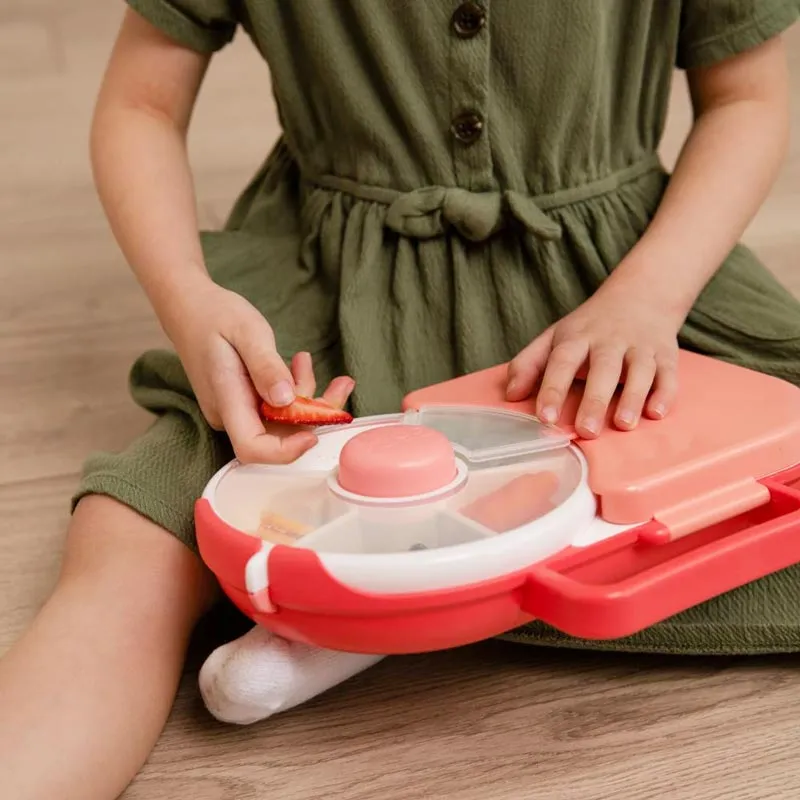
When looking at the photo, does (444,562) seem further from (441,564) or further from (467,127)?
(467,127)

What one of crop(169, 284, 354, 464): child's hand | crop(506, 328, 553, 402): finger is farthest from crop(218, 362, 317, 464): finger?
crop(506, 328, 553, 402): finger

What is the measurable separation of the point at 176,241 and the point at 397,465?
0.27 metres

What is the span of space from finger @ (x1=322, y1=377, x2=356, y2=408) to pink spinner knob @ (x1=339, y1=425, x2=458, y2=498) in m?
0.07

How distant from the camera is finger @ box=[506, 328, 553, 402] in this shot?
1.96 feet

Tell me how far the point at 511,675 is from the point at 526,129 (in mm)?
344

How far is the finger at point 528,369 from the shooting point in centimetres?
60

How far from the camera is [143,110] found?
2.48ft

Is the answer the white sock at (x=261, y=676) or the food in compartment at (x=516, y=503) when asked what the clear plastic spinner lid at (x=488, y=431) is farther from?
the white sock at (x=261, y=676)

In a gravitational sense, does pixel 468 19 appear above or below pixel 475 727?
above

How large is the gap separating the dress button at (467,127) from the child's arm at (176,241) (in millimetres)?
180

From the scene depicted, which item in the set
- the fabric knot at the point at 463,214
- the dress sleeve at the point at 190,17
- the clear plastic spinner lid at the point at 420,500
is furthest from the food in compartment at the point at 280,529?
the dress sleeve at the point at 190,17

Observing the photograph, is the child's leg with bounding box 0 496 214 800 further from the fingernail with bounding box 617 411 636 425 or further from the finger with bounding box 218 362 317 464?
the fingernail with bounding box 617 411 636 425

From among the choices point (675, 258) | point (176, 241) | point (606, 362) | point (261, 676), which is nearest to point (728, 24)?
point (675, 258)

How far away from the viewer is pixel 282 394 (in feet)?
1.78
